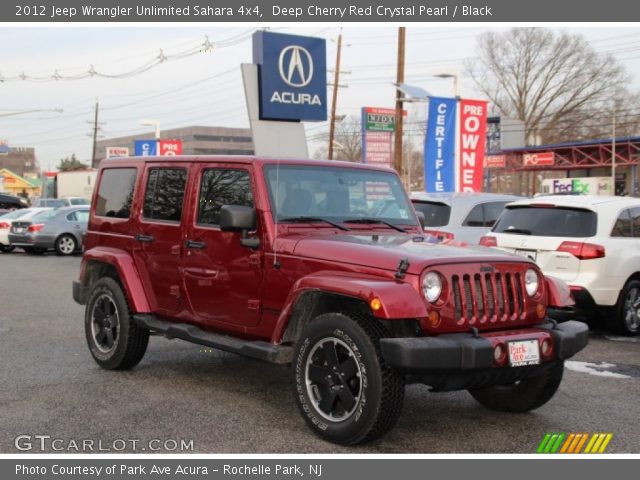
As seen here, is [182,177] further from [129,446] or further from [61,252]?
[61,252]

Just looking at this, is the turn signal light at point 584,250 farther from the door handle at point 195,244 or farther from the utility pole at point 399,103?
the utility pole at point 399,103

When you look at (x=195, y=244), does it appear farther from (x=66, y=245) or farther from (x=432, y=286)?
(x=66, y=245)

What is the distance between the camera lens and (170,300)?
6.58 m

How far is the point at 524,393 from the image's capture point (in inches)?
226

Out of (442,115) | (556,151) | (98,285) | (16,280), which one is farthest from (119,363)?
(556,151)

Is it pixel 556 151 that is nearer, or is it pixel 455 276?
pixel 455 276

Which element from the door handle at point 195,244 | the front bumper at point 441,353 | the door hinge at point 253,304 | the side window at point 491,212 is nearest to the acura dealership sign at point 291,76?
the side window at point 491,212

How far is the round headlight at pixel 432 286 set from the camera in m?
4.78

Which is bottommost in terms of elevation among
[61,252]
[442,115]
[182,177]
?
[61,252]

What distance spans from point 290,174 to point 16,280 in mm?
11252

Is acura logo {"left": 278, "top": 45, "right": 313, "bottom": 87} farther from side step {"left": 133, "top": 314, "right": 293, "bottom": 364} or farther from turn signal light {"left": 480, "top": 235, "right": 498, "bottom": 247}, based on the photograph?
side step {"left": 133, "top": 314, "right": 293, "bottom": 364}

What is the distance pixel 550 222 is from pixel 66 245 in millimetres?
17442

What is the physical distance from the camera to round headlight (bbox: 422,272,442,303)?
4.78m

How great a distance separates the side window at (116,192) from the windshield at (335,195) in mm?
1860
